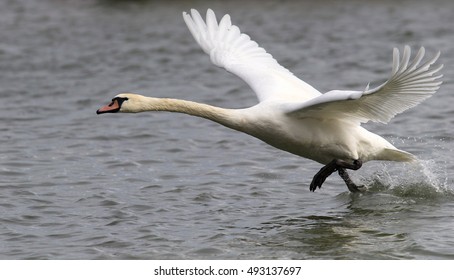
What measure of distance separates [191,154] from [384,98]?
406 cm

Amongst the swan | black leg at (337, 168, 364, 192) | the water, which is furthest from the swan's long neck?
black leg at (337, 168, 364, 192)

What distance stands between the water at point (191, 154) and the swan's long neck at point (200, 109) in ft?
3.24

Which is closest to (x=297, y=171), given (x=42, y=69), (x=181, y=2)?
(x=42, y=69)

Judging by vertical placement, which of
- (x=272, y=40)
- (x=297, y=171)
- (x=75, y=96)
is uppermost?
(x=272, y=40)

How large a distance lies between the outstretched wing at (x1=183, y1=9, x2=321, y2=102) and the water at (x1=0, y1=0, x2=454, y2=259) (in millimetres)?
1144

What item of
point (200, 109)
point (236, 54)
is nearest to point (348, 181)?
point (200, 109)

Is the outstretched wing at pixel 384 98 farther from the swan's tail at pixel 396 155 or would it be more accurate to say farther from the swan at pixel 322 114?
the swan's tail at pixel 396 155

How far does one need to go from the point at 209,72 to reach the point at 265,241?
893cm

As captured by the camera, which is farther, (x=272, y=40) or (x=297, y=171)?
(x=272, y=40)

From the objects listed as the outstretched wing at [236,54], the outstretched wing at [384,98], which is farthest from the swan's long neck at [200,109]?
the outstretched wing at [236,54]

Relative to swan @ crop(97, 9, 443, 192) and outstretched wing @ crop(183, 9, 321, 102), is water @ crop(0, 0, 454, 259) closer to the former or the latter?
swan @ crop(97, 9, 443, 192)

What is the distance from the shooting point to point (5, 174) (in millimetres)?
11383

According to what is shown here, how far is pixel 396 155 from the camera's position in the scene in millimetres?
10062

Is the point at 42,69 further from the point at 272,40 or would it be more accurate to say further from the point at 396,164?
the point at 396,164
